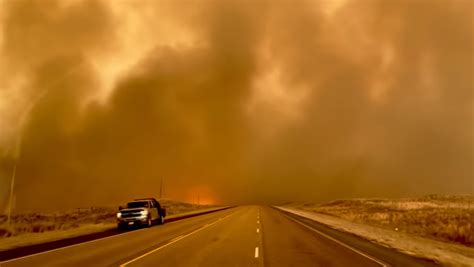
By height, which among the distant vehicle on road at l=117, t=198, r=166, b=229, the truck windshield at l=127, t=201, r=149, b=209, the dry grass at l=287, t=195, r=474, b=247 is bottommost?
the dry grass at l=287, t=195, r=474, b=247

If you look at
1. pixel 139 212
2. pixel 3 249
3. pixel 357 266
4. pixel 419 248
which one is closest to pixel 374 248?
pixel 419 248

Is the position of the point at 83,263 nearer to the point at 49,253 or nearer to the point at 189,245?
the point at 49,253

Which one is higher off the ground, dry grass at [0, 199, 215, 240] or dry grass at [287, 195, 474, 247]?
dry grass at [0, 199, 215, 240]

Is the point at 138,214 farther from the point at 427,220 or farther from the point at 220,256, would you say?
the point at 427,220

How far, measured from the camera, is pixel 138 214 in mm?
28766

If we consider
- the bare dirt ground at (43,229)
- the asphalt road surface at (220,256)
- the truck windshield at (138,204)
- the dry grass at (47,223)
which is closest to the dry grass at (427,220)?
the asphalt road surface at (220,256)

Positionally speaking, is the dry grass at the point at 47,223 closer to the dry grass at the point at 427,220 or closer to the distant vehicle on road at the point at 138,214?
the distant vehicle on road at the point at 138,214

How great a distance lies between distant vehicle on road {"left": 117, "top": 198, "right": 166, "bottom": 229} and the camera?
92.3ft

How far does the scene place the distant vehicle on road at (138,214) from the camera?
28125 millimetres

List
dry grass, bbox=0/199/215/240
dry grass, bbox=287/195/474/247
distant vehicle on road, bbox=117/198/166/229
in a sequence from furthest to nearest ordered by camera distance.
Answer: distant vehicle on road, bbox=117/198/166/229 < dry grass, bbox=0/199/215/240 < dry grass, bbox=287/195/474/247

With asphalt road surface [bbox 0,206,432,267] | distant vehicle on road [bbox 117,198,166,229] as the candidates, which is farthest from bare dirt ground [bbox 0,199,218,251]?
asphalt road surface [bbox 0,206,432,267]

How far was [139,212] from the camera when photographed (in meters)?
28.9

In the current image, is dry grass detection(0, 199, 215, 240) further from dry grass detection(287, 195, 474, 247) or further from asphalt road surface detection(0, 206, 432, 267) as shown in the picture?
dry grass detection(287, 195, 474, 247)

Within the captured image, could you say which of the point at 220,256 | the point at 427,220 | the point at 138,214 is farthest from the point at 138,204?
the point at 427,220
